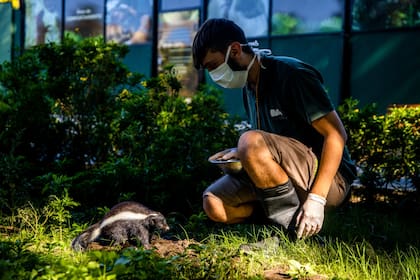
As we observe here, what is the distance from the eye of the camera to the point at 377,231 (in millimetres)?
5203

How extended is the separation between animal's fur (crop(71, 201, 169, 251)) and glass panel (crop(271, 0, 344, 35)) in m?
7.11

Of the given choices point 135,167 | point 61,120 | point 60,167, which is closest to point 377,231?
point 135,167

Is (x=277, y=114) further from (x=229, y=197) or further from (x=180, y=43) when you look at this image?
(x=180, y=43)

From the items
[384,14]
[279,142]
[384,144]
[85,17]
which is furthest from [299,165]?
[85,17]

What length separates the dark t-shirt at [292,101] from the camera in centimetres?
393

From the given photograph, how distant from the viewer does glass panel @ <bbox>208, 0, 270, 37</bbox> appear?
1166 centimetres

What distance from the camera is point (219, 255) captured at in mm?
3553

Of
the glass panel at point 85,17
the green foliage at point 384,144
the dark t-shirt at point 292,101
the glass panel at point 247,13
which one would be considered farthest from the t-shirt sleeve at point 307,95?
the glass panel at point 85,17

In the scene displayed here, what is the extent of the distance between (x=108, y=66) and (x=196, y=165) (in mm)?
1872

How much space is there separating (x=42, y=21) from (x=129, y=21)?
9.66 feet

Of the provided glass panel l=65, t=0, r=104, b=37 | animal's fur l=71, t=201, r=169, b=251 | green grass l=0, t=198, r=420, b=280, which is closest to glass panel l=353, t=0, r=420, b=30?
green grass l=0, t=198, r=420, b=280

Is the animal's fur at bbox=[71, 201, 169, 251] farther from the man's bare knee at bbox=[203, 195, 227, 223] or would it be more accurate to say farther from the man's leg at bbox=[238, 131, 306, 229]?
the man's leg at bbox=[238, 131, 306, 229]

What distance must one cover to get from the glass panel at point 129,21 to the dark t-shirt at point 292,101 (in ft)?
30.5

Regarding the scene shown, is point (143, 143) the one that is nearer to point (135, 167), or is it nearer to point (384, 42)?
point (135, 167)
